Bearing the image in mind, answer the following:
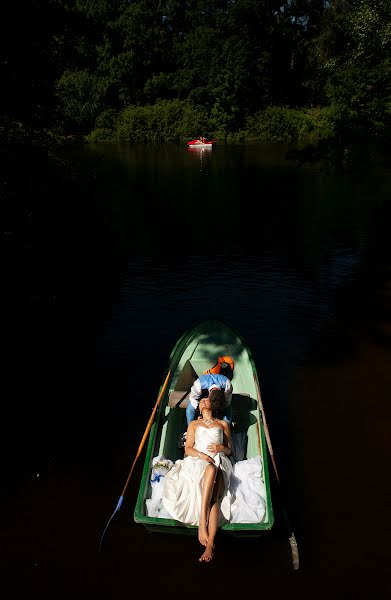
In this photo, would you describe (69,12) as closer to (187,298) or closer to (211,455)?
(187,298)

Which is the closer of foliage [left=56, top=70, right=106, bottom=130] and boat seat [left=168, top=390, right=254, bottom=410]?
boat seat [left=168, top=390, right=254, bottom=410]

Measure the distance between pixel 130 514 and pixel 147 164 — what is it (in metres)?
41.9

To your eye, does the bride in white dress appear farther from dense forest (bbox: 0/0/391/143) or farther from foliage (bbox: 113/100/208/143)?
foliage (bbox: 113/100/208/143)

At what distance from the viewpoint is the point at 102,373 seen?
37.0ft

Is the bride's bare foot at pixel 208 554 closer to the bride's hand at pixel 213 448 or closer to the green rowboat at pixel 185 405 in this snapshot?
the green rowboat at pixel 185 405

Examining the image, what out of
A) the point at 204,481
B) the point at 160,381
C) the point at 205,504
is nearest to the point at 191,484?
the point at 204,481

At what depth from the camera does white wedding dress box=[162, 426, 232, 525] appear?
6.14 metres

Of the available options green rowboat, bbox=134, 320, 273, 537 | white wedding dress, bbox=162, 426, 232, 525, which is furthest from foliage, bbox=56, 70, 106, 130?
white wedding dress, bbox=162, 426, 232, 525

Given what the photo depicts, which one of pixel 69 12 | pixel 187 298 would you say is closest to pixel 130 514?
pixel 187 298

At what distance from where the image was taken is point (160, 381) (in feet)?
35.4

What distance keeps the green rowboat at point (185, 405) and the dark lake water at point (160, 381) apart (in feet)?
2.46

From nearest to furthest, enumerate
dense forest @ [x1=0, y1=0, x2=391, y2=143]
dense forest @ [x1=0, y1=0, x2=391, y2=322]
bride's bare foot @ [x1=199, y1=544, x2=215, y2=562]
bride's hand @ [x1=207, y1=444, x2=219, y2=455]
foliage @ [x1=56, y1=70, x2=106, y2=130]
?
1. bride's bare foot @ [x1=199, y1=544, x2=215, y2=562]
2. bride's hand @ [x1=207, y1=444, x2=219, y2=455]
3. dense forest @ [x1=0, y1=0, x2=391, y2=322]
4. dense forest @ [x1=0, y1=0, x2=391, y2=143]
5. foliage @ [x1=56, y1=70, x2=106, y2=130]

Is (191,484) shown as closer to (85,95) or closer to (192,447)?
(192,447)

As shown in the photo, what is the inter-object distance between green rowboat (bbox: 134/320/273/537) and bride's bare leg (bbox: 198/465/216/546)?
191 millimetres
